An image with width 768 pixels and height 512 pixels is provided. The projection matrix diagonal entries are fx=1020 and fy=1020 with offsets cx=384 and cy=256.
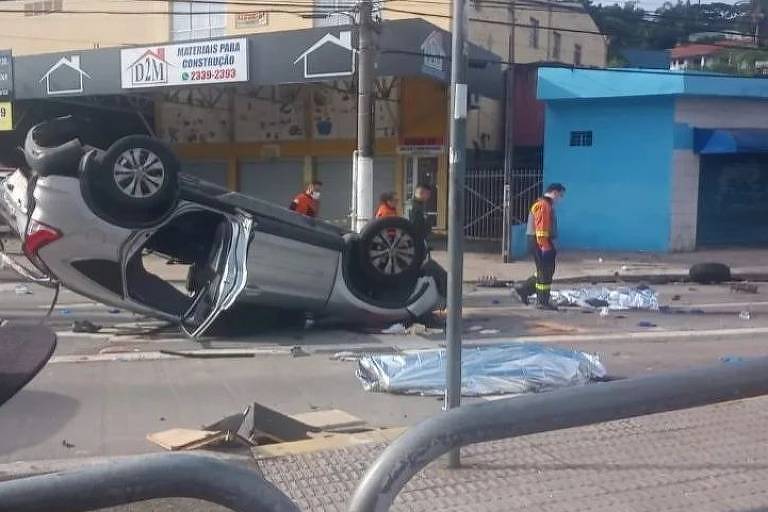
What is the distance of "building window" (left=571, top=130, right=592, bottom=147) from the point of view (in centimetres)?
2395

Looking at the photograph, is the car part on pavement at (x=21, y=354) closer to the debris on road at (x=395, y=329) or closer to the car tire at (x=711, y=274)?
the debris on road at (x=395, y=329)

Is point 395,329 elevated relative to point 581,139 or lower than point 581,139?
lower

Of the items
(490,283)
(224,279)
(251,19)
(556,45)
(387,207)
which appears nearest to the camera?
(224,279)

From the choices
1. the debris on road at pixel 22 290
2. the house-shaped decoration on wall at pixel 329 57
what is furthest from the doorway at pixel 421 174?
the debris on road at pixel 22 290

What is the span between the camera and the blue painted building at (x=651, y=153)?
898 inches

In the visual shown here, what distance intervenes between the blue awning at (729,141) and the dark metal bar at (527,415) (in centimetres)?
1992

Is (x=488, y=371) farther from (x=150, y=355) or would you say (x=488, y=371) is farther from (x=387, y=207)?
(x=387, y=207)

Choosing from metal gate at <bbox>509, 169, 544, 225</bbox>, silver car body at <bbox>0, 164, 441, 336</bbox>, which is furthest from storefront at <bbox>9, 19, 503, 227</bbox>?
silver car body at <bbox>0, 164, 441, 336</bbox>

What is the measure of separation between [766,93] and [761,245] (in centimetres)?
388

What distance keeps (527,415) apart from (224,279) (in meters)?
7.49

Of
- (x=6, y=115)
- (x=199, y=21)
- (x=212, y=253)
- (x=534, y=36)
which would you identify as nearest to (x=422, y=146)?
(x=534, y=36)

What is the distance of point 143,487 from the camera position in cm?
268

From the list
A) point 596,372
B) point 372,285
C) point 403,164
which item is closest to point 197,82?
point 403,164

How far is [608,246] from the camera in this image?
77.7 ft
